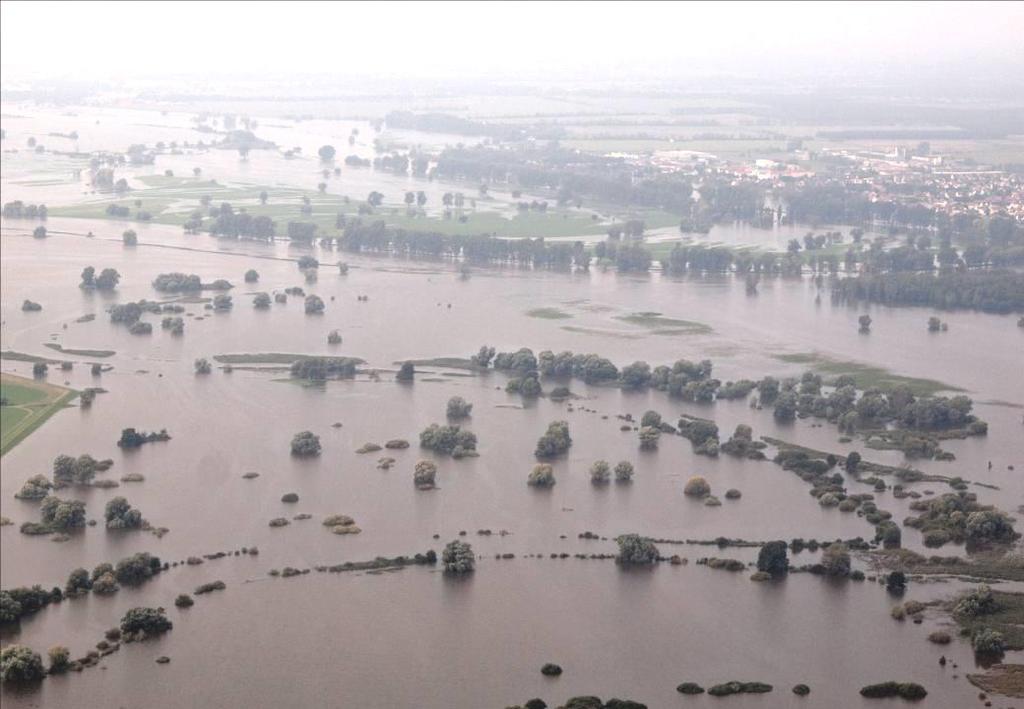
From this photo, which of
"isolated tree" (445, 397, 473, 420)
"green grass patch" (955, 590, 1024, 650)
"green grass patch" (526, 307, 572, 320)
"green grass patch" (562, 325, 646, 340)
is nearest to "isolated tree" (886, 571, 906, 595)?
"green grass patch" (955, 590, 1024, 650)

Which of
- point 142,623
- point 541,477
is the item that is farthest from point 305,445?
point 142,623

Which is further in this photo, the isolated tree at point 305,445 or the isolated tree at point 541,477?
the isolated tree at point 305,445

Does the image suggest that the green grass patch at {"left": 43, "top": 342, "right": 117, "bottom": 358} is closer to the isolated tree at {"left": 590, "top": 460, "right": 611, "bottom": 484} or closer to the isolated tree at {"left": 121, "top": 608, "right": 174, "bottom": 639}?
the isolated tree at {"left": 590, "top": 460, "right": 611, "bottom": 484}

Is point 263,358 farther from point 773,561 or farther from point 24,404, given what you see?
point 773,561

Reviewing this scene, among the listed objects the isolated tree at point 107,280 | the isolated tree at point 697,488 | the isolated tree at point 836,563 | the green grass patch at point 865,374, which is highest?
the isolated tree at point 107,280

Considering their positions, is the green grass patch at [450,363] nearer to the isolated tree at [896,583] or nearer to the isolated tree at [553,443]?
the isolated tree at [553,443]

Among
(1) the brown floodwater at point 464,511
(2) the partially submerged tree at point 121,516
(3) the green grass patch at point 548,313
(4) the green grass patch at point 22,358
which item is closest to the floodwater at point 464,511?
(1) the brown floodwater at point 464,511
